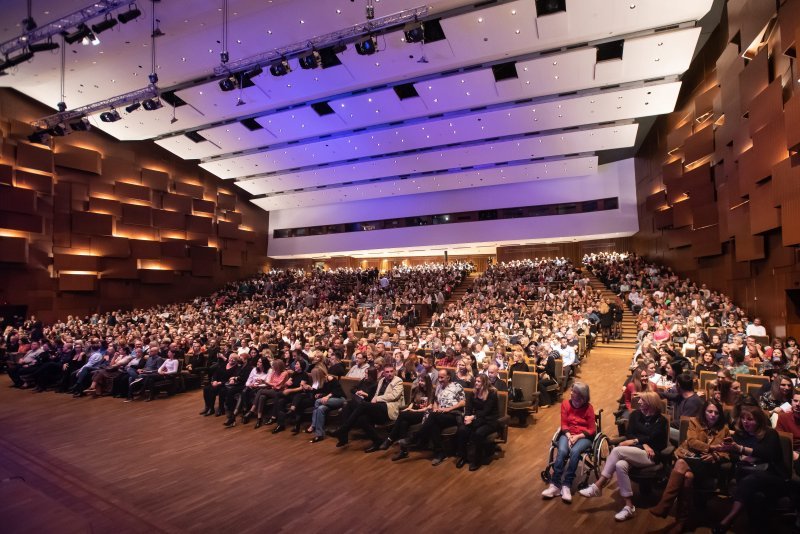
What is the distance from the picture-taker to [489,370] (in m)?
5.26

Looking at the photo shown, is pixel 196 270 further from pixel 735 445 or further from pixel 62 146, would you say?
pixel 735 445

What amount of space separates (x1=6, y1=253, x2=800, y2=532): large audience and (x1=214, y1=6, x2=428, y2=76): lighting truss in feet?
18.9

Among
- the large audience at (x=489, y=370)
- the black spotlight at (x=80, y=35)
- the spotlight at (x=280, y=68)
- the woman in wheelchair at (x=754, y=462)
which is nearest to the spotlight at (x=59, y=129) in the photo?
the black spotlight at (x=80, y=35)

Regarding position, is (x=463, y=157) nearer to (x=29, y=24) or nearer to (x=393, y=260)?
(x=393, y=260)

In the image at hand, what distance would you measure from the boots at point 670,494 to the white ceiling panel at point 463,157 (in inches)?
534

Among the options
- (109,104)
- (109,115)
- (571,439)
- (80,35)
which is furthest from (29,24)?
(571,439)

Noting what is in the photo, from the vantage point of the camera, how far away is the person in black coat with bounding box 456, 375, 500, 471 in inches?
170

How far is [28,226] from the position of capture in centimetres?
1379

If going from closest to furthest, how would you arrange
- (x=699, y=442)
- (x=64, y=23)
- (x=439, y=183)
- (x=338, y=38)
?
(x=699, y=442)
(x=64, y=23)
(x=338, y=38)
(x=439, y=183)

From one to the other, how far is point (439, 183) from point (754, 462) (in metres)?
16.9

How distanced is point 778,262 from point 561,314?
4.21 m

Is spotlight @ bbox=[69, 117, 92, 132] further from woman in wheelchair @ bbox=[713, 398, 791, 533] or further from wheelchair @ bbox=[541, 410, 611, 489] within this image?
woman in wheelchair @ bbox=[713, 398, 791, 533]

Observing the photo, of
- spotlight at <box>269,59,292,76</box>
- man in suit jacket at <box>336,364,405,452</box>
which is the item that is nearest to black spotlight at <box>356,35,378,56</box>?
spotlight at <box>269,59,292,76</box>

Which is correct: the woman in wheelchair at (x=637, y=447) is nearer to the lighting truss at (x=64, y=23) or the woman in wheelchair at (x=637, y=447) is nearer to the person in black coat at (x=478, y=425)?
the person in black coat at (x=478, y=425)
